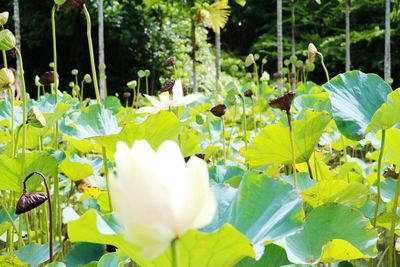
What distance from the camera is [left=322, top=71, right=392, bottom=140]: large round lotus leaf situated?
0.83 metres

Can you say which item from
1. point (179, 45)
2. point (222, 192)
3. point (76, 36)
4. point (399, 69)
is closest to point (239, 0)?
point (179, 45)

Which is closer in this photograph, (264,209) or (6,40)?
(264,209)

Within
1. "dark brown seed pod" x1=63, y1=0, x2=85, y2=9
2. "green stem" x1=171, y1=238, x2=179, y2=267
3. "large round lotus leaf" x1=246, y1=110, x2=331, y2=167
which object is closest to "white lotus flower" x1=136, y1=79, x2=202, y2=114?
"large round lotus leaf" x1=246, y1=110, x2=331, y2=167

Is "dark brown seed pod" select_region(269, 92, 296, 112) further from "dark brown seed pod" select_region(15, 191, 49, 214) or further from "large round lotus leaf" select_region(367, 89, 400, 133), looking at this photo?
"dark brown seed pod" select_region(15, 191, 49, 214)

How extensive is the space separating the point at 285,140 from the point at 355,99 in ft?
0.38

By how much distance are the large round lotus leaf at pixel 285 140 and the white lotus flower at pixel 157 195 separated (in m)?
0.54

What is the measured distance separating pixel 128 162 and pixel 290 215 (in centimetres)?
25

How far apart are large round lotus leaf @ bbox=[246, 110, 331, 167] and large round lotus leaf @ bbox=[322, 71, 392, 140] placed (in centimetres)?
3

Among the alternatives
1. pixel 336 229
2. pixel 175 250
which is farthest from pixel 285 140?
pixel 175 250

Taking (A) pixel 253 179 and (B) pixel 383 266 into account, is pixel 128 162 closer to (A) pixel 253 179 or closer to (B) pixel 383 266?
(A) pixel 253 179

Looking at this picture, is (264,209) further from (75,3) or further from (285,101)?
(75,3)

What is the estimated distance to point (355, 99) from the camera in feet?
2.92

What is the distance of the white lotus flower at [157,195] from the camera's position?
33 centimetres

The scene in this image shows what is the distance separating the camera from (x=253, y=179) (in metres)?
0.59
